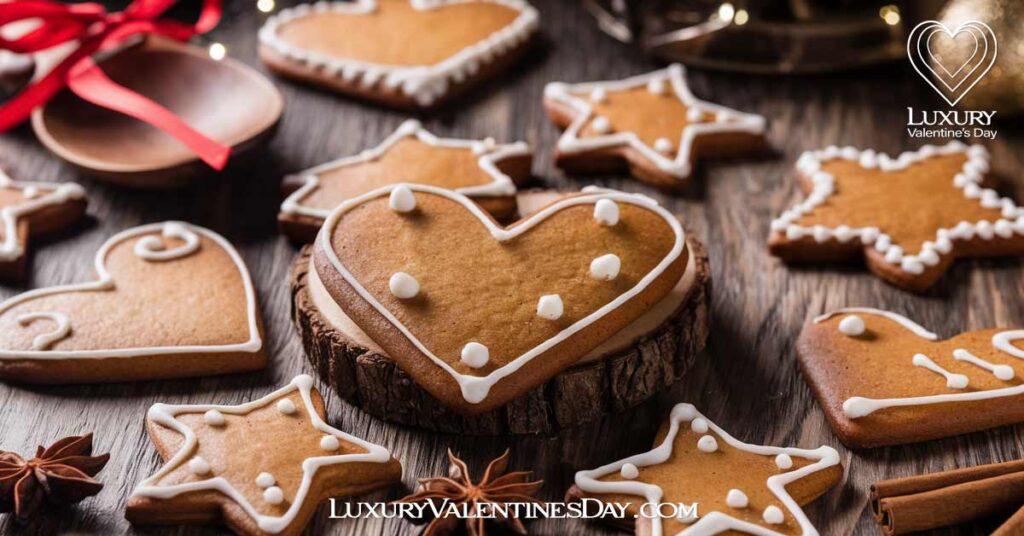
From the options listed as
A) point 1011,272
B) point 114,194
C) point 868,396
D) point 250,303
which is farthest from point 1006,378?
point 114,194

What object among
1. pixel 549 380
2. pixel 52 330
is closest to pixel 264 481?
pixel 549 380

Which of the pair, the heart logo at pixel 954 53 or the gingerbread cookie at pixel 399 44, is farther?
the gingerbread cookie at pixel 399 44

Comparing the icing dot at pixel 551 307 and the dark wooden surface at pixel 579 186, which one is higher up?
the icing dot at pixel 551 307

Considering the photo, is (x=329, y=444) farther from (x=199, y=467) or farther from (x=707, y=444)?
(x=707, y=444)

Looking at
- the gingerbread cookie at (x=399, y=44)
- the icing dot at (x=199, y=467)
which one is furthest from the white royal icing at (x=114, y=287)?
the gingerbread cookie at (x=399, y=44)

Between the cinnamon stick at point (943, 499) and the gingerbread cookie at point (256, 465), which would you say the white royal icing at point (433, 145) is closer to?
the gingerbread cookie at point (256, 465)

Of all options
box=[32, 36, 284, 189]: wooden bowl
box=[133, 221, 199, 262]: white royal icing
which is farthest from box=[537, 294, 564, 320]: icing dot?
box=[32, 36, 284, 189]: wooden bowl

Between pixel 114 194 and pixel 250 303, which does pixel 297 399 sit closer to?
pixel 250 303
